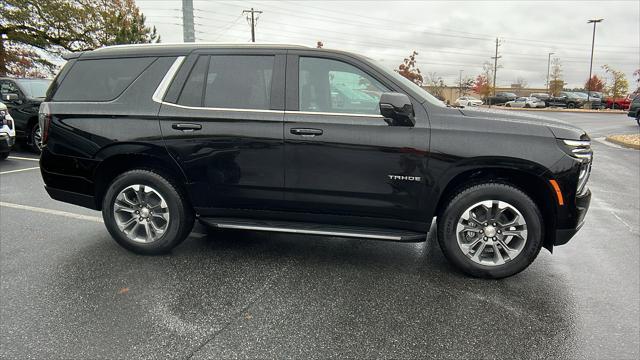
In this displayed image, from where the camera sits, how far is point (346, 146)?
11.5ft

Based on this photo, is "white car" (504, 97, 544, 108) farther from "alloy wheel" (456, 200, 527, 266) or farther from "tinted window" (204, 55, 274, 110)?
"tinted window" (204, 55, 274, 110)

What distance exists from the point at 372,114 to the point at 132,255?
102 inches

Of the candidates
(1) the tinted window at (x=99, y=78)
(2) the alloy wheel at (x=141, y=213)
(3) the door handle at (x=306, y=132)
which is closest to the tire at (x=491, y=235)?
(3) the door handle at (x=306, y=132)

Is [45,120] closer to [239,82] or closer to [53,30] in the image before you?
[239,82]

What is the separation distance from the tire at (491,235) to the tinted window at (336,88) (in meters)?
1.03

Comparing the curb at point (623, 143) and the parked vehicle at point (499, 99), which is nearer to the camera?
the curb at point (623, 143)

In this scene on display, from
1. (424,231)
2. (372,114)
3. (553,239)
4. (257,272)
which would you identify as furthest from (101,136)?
(553,239)

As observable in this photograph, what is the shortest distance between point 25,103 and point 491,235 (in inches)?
415

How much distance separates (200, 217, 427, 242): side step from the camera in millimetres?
3529

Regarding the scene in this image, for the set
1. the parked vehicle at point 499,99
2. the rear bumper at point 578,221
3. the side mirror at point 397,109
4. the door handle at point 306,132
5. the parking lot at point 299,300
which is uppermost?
the parked vehicle at point 499,99

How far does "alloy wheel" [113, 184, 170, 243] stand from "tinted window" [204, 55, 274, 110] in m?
1.01

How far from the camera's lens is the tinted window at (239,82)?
3.71 metres

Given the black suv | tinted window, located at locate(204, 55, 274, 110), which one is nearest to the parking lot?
the black suv

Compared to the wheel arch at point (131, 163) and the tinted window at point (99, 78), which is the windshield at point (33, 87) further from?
the wheel arch at point (131, 163)
